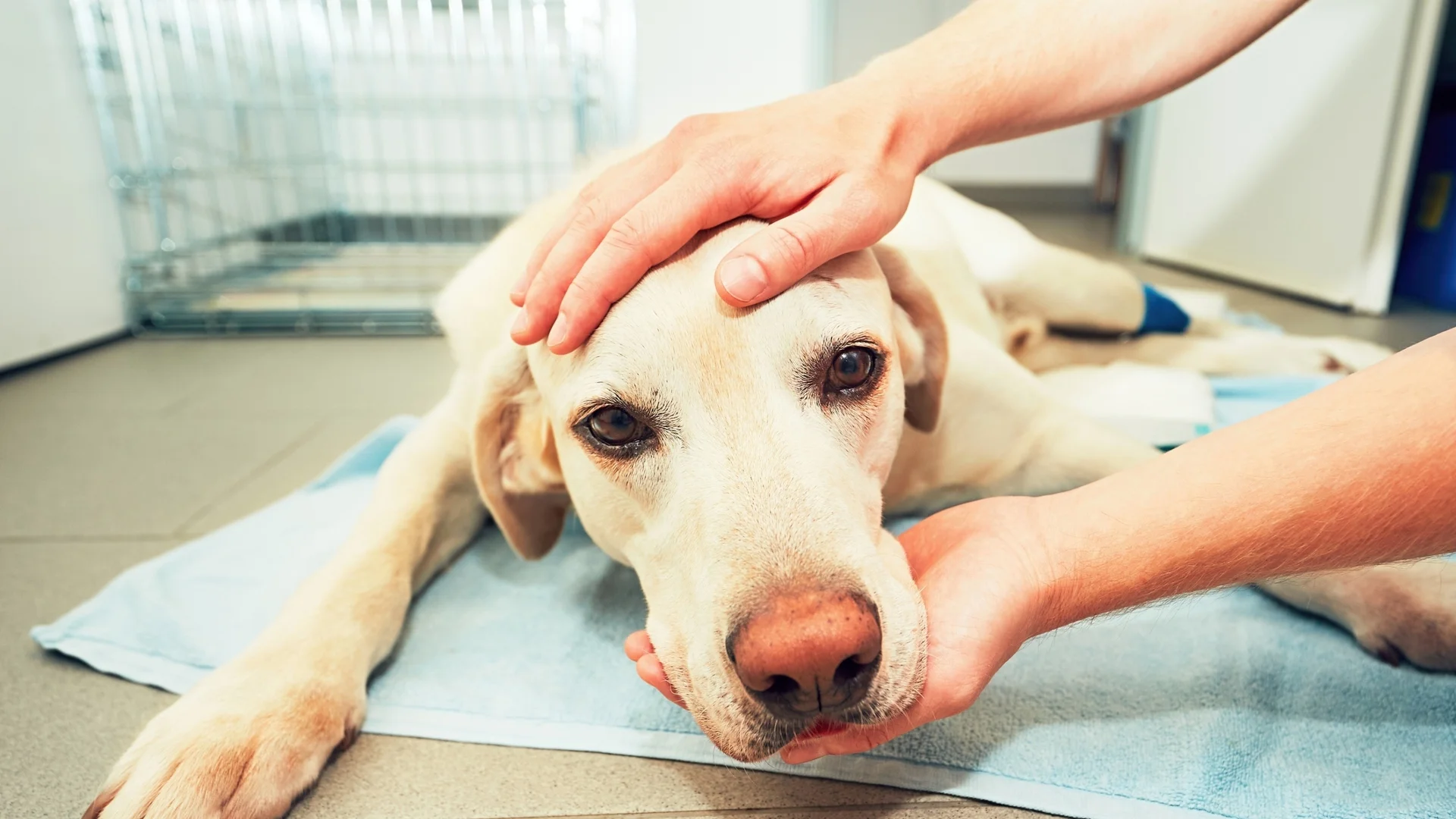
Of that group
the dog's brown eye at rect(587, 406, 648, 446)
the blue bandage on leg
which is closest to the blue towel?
the dog's brown eye at rect(587, 406, 648, 446)

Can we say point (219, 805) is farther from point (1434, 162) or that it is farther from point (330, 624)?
point (1434, 162)

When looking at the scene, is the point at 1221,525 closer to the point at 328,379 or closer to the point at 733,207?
the point at 733,207

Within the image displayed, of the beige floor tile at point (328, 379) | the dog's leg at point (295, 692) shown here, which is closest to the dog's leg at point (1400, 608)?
the dog's leg at point (295, 692)

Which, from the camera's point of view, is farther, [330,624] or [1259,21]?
[1259,21]

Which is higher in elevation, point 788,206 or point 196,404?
point 788,206

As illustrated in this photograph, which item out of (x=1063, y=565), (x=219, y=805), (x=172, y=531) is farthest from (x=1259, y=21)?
(x=172, y=531)

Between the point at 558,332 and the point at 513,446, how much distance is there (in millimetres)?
379

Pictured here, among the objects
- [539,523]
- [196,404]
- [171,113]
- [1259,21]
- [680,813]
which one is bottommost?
[196,404]

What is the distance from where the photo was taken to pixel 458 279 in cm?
199

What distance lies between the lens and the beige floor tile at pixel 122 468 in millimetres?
2018

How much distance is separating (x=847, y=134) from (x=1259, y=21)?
0.90 meters

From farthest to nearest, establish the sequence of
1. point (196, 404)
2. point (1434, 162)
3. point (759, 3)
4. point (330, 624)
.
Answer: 1. point (759, 3)
2. point (1434, 162)
3. point (196, 404)
4. point (330, 624)

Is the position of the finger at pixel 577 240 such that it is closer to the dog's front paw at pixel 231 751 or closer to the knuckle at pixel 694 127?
the knuckle at pixel 694 127

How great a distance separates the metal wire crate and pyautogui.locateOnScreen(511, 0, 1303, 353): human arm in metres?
2.73
